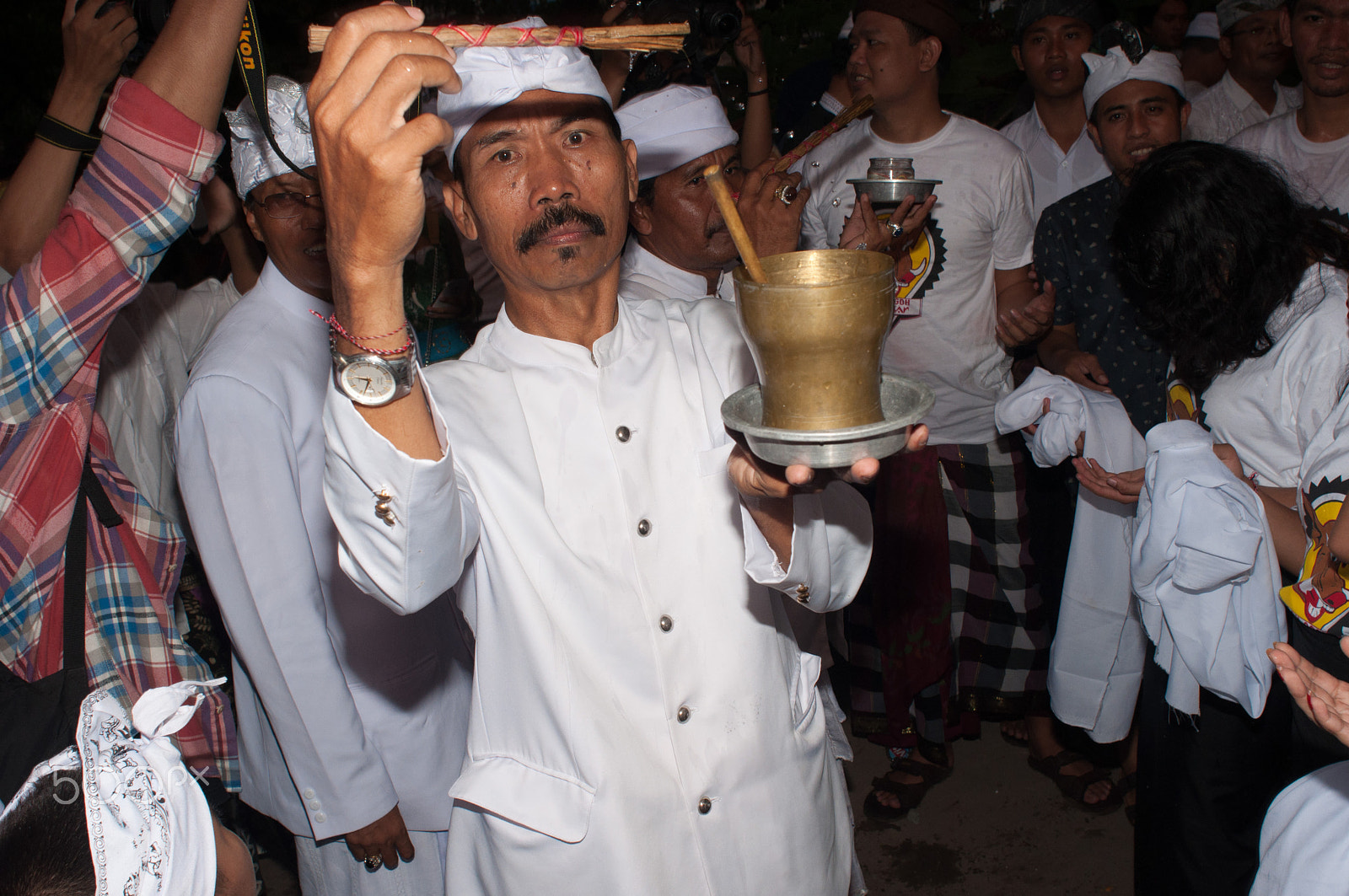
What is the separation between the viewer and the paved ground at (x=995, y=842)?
3713 mm

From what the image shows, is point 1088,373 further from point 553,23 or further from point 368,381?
point 553,23

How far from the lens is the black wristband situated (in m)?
2.47

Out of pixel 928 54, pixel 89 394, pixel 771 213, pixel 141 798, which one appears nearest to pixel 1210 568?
pixel 771 213

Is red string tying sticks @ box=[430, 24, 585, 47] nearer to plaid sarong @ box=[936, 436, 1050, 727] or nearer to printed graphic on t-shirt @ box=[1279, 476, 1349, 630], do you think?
printed graphic on t-shirt @ box=[1279, 476, 1349, 630]

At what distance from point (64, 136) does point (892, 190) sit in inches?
105

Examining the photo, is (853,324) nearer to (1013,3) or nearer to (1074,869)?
(1074,869)

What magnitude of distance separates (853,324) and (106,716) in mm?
1213

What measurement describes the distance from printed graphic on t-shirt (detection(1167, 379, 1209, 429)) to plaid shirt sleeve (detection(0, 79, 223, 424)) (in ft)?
9.08

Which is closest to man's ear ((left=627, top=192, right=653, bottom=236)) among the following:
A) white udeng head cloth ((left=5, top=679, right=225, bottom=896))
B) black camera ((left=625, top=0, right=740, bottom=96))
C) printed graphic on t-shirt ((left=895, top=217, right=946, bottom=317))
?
black camera ((left=625, top=0, right=740, bottom=96))

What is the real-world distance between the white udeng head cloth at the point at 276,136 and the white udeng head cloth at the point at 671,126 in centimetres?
118

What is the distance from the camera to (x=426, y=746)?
2.67 metres

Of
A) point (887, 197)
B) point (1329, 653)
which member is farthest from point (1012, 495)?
point (1329, 653)

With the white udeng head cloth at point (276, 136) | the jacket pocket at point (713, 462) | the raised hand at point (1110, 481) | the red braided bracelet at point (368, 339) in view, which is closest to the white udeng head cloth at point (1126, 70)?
the raised hand at point (1110, 481)

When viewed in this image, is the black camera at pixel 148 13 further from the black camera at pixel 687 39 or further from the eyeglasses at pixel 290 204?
the black camera at pixel 687 39
